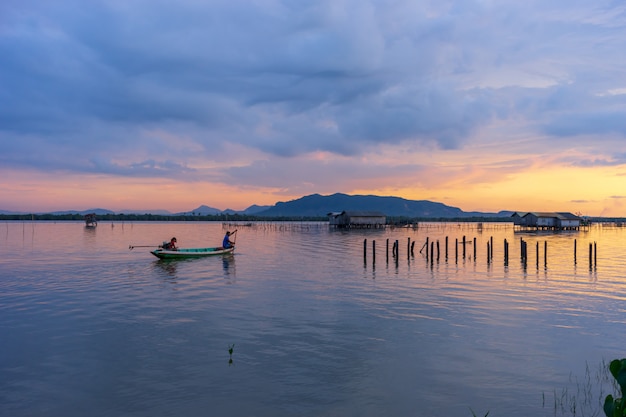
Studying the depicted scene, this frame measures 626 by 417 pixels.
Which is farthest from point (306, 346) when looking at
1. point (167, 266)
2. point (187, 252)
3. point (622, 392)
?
point (187, 252)

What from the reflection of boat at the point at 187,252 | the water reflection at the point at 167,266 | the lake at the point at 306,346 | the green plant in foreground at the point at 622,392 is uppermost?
the green plant in foreground at the point at 622,392

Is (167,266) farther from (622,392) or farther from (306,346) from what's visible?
(622,392)

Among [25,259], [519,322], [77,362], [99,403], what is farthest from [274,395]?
[25,259]

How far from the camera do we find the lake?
9.37 metres

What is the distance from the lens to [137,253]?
40344 millimetres

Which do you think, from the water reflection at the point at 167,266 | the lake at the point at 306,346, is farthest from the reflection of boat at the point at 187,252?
the lake at the point at 306,346

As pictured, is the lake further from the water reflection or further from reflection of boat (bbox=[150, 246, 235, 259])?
reflection of boat (bbox=[150, 246, 235, 259])

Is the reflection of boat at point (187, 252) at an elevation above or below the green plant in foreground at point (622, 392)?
below

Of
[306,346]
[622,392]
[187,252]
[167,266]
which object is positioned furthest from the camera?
[187,252]

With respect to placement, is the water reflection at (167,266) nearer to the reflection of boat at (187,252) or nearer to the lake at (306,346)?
the reflection of boat at (187,252)

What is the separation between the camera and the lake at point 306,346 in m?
9.37

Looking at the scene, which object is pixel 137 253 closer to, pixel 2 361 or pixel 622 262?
pixel 2 361

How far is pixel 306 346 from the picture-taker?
12.7 metres

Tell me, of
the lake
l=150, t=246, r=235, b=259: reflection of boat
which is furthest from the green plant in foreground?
l=150, t=246, r=235, b=259: reflection of boat
